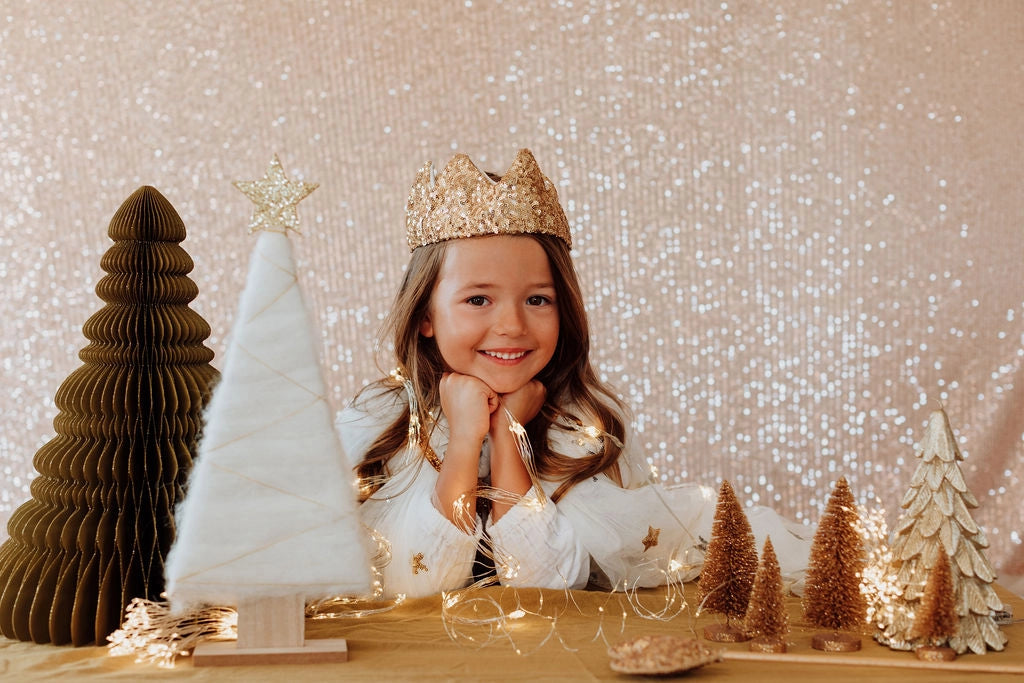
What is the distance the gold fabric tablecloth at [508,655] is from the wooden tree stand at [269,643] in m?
0.01

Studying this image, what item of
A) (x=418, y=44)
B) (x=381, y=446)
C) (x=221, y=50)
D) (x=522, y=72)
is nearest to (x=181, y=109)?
(x=221, y=50)

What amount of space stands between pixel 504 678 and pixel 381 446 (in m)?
0.56

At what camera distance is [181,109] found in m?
2.27

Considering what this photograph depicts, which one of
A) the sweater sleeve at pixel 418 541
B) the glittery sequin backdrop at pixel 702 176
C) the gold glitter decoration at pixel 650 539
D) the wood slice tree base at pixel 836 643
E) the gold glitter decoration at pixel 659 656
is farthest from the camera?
the glittery sequin backdrop at pixel 702 176

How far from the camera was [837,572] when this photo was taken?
1319 millimetres

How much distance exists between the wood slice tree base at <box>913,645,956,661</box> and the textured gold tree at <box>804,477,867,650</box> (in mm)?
72

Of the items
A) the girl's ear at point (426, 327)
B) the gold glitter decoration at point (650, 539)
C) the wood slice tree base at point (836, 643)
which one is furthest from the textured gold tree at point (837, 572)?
the girl's ear at point (426, 327)

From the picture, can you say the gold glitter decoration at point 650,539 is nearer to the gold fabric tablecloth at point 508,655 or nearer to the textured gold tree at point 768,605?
the gold fabric tablecloth at point 508,655

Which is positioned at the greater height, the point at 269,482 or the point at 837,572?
the point at 269,482

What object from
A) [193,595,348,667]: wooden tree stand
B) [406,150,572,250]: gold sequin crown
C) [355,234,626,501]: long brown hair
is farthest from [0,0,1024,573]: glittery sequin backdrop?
[193,595,348,667]: wooden tree stand

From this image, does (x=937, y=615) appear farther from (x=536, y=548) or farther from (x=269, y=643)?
(x=269, y=643)

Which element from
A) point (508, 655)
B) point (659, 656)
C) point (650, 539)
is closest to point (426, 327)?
point (650, 539)

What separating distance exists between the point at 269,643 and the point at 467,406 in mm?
466

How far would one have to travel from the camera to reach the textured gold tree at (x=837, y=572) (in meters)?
1.30
